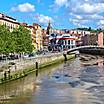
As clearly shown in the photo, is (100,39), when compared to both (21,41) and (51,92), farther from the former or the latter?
(51,92)

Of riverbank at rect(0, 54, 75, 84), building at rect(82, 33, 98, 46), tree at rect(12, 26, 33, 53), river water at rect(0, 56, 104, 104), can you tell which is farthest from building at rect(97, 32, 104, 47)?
river water at rect(0, 56, 104, 104)

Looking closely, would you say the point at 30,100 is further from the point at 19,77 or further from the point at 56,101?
the point at 19,77

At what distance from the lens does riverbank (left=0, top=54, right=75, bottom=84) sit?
1596 inches

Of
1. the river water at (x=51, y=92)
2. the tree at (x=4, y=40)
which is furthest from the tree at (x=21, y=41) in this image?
the river water at (x=51, y=92)

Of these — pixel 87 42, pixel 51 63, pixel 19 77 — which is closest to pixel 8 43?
pixel 19 77

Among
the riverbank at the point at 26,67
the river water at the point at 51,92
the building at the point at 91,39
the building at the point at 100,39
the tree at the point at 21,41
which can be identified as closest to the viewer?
the river water at the point at 51,92

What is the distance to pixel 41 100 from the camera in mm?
30641

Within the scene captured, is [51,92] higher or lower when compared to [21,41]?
lower

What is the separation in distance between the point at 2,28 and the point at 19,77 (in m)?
10.6

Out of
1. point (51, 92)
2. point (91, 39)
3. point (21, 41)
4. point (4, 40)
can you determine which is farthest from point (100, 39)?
point (51, 92)

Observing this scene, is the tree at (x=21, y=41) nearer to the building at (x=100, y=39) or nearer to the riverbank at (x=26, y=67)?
the riverbank at (x=26, y=67)

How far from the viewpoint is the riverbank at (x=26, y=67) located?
40.5 metres

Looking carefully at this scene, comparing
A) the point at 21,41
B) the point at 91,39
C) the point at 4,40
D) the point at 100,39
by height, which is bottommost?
the point at 4,40

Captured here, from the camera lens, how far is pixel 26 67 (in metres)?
50.3
